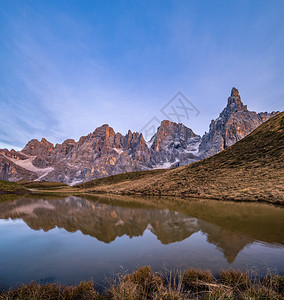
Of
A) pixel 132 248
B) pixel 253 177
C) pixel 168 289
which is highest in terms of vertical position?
pixel 253 177

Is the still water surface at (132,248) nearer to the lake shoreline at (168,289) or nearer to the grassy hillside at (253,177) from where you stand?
the lake shoreline at (168,289)

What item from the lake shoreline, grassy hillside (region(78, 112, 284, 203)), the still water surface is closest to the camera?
the lake shoreline

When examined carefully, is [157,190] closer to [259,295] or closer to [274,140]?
[274,140]

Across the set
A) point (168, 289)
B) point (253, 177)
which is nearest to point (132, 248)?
point (168, 289)

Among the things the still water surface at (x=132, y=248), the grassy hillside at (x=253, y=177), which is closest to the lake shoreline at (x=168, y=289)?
the still water surface at (x=132, y=248)

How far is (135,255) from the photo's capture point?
28.9 ft

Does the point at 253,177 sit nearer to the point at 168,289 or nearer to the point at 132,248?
the point at 132,248

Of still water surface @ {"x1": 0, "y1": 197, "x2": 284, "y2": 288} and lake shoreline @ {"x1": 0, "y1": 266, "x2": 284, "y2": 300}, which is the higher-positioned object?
lake shoreline @ {"x1": 0, "y1": 266, "x2": 284, "y2": 300}

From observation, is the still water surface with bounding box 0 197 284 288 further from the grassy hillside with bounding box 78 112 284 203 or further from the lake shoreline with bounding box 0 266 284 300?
the grassy hillside with bounding box 78 112 284 203

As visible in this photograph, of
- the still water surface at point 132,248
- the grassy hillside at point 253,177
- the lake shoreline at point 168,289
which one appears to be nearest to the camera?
the lake shoreline at point 168,289

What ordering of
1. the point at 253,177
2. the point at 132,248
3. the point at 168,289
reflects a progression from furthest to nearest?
the point at 253,177 < the point at 132,248 < the point at 168,289

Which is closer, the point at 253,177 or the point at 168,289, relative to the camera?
the point at 168,289

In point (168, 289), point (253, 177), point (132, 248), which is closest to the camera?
point (168, 289)

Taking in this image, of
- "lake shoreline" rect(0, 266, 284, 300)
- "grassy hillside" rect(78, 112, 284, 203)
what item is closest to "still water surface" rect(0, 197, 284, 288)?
"lake shoreline" rect(0, 266, 284, 300)
